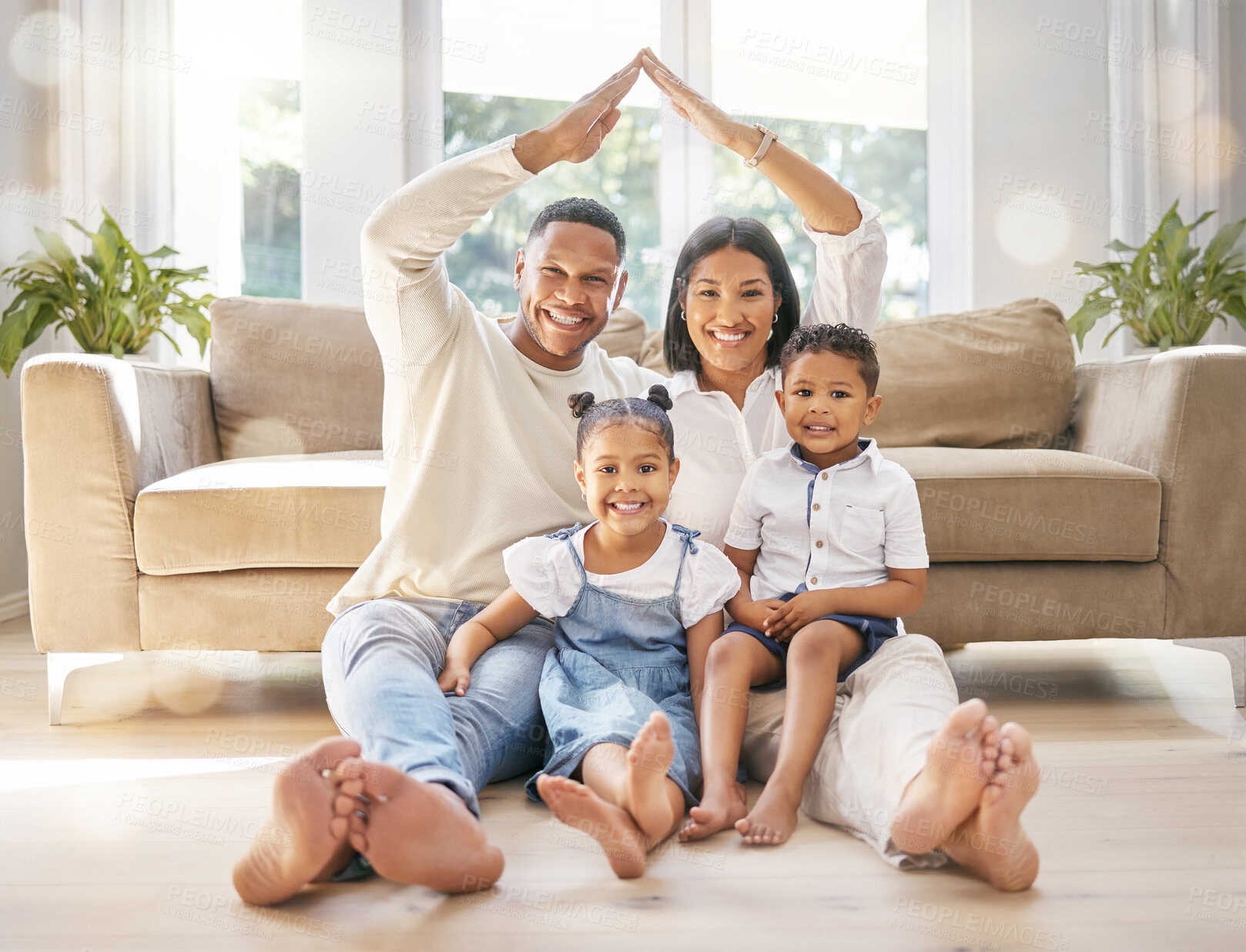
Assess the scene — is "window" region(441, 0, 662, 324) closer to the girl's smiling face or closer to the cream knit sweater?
the cream knit sweater

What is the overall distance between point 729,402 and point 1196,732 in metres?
0.93

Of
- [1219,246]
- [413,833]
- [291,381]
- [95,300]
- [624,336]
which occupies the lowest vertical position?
[413,833]

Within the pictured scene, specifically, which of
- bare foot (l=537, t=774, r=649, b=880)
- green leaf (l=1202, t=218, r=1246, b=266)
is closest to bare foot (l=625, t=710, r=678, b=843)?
bare foot (l=537, t=774, r=649, b=880)

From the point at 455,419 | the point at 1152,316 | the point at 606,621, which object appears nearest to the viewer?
the point at 606,621

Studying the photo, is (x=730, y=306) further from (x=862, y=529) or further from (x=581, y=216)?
(x=862, y=529)

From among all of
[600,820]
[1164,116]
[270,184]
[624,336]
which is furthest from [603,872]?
[1164,116]

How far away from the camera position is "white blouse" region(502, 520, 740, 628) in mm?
1354

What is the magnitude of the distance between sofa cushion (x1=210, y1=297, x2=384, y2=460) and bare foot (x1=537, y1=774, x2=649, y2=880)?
1.50m

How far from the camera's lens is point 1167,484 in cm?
175

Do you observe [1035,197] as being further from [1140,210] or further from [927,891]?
[927,891]

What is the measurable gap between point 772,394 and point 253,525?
37.4 inches

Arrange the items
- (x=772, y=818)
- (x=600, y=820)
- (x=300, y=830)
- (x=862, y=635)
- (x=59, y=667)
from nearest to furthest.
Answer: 1. (x=300, y=830)
2. (x=600, y=820)
3. (x=772, y=818)
4. (x=862, y=635)
5. (x=59, y=667)

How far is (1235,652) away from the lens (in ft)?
5.80

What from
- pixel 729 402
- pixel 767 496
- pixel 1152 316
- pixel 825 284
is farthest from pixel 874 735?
pixel 1152 316
